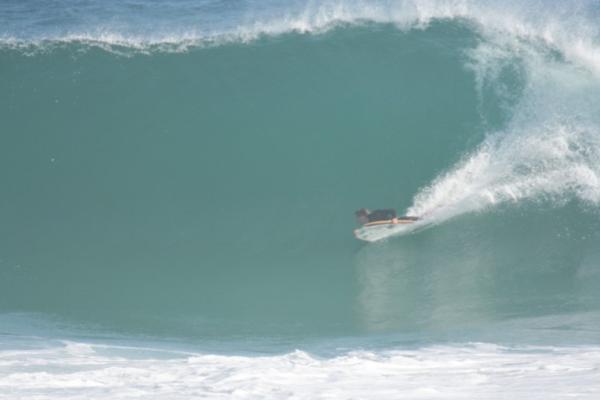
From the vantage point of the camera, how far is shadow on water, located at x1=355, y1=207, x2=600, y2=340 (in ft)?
30.7

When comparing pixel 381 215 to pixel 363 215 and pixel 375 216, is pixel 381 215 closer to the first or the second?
pixel 375 216

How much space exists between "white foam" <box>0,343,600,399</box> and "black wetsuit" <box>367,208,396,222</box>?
10.8 ft

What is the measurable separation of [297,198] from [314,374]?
18.7ft

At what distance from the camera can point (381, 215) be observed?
11.4 metres

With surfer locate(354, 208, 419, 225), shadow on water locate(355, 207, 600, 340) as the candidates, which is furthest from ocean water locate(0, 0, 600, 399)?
surfer locate(354, 208, 419, 225)

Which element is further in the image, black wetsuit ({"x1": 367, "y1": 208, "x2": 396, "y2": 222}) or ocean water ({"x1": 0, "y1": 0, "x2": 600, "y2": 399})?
black wetsuit ({"x1": 367, "y1": 208, "x2": 396, "y2": 222})

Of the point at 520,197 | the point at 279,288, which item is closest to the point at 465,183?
the point at 520,197

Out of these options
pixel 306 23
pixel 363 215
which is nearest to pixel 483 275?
pixel 363 215

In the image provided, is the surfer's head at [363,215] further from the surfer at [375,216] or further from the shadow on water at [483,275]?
the shadow on water at [483,275]

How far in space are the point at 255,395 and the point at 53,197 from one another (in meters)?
7.49

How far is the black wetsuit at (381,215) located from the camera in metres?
11.3

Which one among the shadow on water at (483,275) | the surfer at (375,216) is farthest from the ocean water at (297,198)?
the surfer at (375,216)

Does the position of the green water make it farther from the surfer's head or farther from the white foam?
the white foam

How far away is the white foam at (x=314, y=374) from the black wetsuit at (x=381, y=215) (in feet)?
10.8
